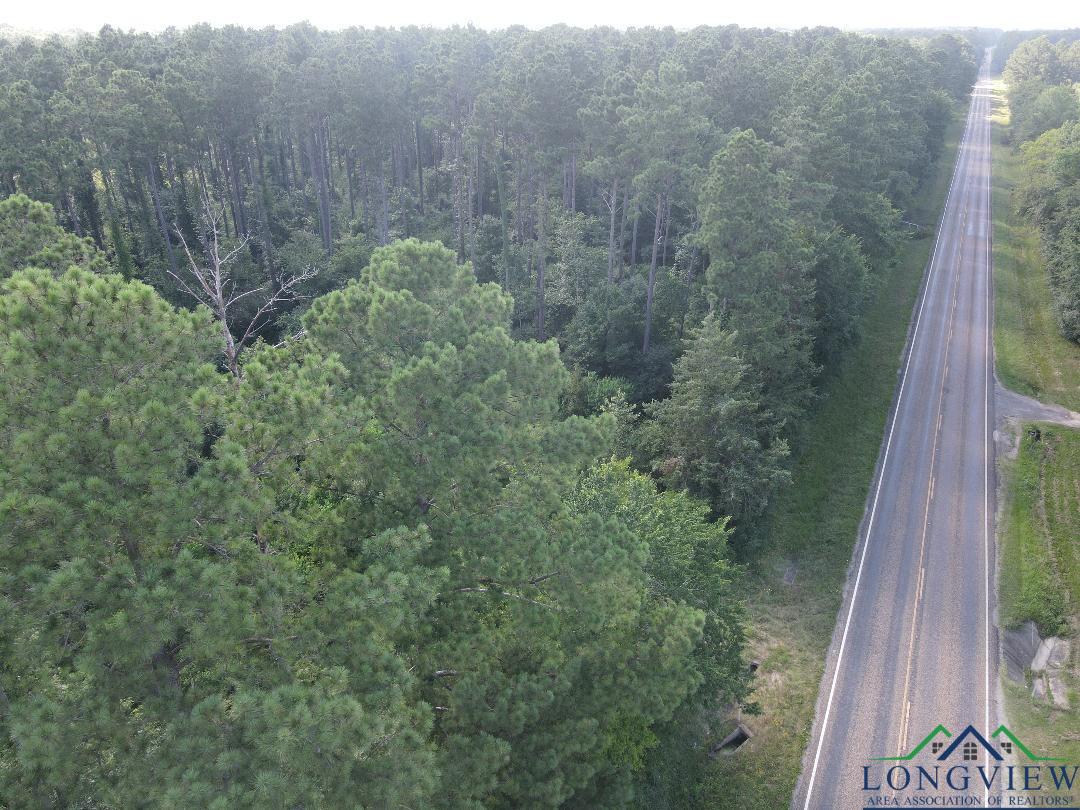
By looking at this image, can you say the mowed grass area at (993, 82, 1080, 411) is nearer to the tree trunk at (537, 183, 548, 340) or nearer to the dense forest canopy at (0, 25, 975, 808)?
the dense forest canopy at (0, 25, 975, 808)

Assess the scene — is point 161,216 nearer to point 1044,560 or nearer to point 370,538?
point 370,538

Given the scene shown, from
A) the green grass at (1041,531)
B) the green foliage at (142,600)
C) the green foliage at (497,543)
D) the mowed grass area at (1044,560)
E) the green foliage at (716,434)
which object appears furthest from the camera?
the green foliage at (716,434)

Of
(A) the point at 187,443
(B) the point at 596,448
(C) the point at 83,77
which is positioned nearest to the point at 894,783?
(B) the point at 596,448

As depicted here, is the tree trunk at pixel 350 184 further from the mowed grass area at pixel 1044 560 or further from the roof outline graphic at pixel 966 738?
the roof outline graphic at pixel 966 738

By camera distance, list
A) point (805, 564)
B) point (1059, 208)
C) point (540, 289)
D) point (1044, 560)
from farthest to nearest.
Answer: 1. point (1059, 208)
2. point (540, 289)
3. point (805, 564)
4. point (1044, 560)

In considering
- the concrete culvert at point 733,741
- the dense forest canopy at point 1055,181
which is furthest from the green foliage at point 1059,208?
the concrete culvert at point 733,741

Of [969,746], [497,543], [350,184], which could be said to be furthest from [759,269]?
[350,184]

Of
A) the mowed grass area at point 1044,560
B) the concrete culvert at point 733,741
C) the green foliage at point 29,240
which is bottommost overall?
the concrete culvert at point 733,741
